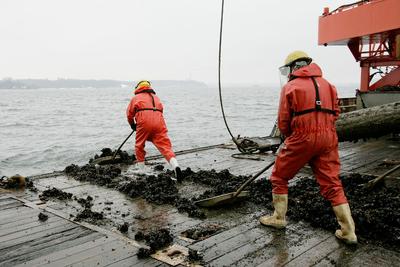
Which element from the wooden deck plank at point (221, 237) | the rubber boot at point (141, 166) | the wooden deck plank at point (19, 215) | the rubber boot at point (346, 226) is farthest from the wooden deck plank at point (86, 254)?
the rubber boot at point (141, 166)

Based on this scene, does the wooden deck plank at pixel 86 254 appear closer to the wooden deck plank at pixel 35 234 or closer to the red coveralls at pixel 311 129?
the wooden deck plank at pixel 35 234

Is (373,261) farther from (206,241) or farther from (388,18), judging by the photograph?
(388,18)

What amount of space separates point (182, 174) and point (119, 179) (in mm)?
1059

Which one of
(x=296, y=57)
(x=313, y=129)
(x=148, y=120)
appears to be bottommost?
(x=148, y=120)

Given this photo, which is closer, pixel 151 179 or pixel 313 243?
pixel 313 243

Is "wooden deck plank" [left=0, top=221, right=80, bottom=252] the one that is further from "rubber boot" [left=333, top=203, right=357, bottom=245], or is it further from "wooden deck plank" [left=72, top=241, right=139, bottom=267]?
"rubber boot" [left=333, top=203, right=357, bottom=245]

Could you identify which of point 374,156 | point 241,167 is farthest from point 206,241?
point 374,156

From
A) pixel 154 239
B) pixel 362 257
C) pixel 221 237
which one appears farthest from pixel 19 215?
pixel 362 257

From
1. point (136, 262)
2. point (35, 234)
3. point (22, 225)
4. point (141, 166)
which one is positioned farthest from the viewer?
point (141, 166)

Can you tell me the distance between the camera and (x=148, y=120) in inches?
276

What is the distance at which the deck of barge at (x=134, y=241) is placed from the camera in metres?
3.59

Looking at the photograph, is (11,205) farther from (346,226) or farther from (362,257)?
(362,257)

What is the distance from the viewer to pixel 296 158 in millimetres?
3979

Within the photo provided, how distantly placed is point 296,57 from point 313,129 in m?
0.76
